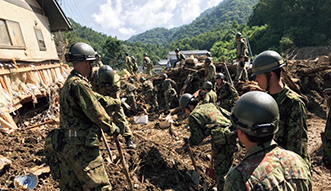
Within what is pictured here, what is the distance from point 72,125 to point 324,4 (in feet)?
132

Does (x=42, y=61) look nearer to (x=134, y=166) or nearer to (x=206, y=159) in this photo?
(x=134, y=166)

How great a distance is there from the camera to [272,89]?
93.8 inches

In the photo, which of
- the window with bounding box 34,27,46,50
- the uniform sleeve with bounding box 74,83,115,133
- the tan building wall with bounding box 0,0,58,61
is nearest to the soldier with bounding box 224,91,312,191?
the uniform sleeve with bounding box 74,83,115,133

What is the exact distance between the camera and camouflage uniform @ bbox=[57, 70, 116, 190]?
2465mm

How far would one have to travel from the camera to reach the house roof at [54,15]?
33.5ft

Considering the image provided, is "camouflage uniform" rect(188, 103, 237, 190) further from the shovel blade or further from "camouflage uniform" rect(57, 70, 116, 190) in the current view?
"camouflage uniform" rect(57, 70, 116, 190)

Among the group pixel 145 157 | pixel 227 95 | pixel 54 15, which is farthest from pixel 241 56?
pixel 54 15

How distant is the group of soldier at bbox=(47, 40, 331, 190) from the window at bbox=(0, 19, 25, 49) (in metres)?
5.59

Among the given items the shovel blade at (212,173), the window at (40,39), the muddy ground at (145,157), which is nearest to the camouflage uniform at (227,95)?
the muddy ground at (145,157)

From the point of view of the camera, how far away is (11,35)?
754 centimetres

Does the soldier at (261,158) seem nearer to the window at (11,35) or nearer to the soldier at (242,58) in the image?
the soldier at (242,58)

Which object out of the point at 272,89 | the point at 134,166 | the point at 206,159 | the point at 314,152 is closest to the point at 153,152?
the point at 134,166

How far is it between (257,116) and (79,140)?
2214mm

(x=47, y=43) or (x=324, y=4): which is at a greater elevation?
(x=324, y=4)
